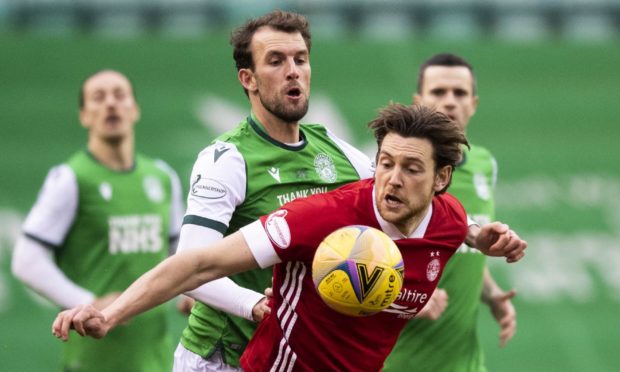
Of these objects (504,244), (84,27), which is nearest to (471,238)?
(504,244)

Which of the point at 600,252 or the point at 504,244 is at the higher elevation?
the point at 600,252

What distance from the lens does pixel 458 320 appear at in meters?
6.94

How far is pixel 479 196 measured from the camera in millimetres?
7051

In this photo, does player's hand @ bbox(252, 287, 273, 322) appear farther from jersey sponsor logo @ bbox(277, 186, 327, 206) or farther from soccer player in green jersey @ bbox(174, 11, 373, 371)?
jersey sponsor logo @ bbox(277, 186, 327, 206)

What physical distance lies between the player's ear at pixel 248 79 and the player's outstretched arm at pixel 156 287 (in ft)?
4.52

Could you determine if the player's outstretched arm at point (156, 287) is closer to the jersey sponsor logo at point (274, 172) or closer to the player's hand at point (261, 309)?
the player's hand at point (261, 309)

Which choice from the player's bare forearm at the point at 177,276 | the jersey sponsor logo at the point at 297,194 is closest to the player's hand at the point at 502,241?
the jersey sponsor logo at the point at 297,194

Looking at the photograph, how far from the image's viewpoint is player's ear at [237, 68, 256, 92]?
5840mm

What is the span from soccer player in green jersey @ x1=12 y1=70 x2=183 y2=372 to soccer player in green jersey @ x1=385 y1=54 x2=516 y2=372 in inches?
78.4

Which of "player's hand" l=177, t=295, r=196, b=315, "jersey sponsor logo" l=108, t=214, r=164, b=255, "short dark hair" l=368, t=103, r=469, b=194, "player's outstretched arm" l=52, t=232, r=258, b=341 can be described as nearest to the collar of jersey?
"short dark hair" l=368, t=103, r=469, b=194

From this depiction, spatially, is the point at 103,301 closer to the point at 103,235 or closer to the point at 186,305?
the point at 103,235

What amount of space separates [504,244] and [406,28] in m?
9.25

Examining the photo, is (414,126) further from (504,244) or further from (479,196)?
(479,196)

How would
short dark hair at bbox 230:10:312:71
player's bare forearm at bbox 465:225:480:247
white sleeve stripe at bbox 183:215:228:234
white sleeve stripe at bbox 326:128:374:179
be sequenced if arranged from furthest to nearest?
1. white sleeve stripe at bbox 326:128:374:179
2. short dark hair at bbox 230:10:312:71
3. player's bare forearm at bbox 465:225:480:247
4. white sleeve stripe at bbox 183:215:228:234
